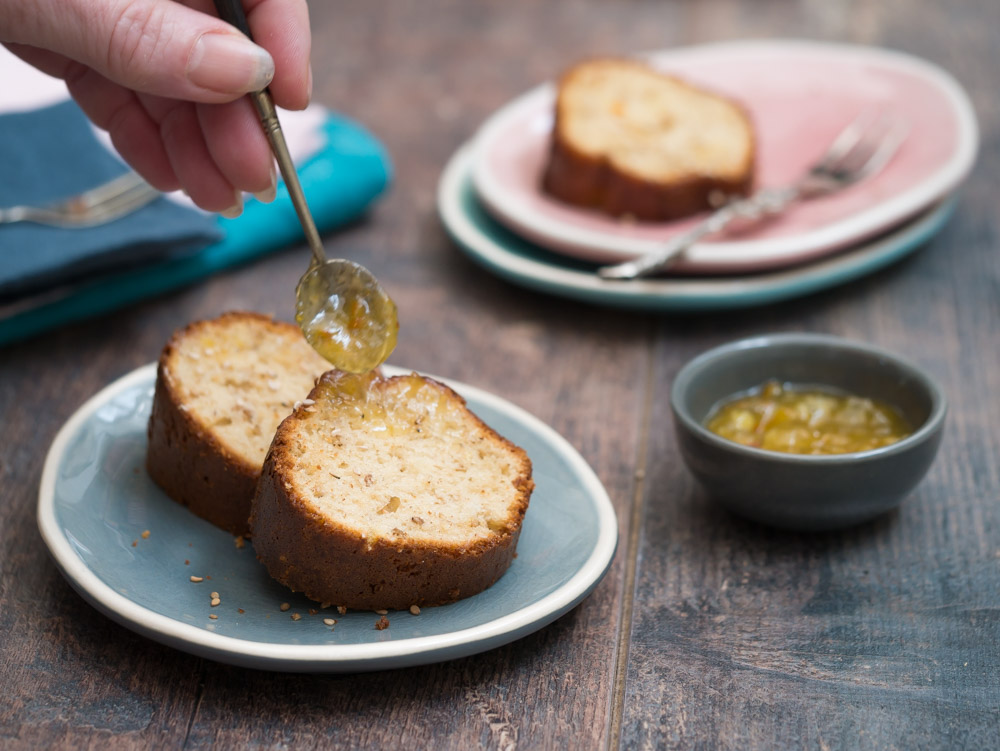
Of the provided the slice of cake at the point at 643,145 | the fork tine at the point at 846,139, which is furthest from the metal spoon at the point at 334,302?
the fork tine at the point at 846,139

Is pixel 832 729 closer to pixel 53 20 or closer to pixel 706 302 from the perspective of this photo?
pixel 706 302

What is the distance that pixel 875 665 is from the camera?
1.72 m

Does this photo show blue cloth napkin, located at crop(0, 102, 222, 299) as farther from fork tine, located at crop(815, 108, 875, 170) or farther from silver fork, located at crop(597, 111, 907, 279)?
fork tine, located at crop(815, 108, 875, 170)

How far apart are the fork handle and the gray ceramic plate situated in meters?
0.62

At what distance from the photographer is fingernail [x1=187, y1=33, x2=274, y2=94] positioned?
1.83 m

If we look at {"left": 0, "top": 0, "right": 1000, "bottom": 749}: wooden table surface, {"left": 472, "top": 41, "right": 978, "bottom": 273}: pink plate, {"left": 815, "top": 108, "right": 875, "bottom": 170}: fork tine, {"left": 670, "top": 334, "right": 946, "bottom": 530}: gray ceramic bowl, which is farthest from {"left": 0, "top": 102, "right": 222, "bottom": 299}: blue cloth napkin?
{"left": 815, "top": 108, "right": 875, "bottom": 170}: fork tine

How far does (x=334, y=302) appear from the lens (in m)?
1.99

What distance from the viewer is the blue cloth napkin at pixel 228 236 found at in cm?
264

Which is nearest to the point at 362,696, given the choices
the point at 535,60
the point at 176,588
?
the point at 176,588

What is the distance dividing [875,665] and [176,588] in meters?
Answer: 1.13

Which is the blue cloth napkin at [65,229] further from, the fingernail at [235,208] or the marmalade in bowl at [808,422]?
the marmalade in bowl at [808,422]

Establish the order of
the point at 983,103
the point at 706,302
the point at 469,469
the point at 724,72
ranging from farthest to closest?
the point at 983,103
the point at 724,72
the point at 706,302
the point at 469,469

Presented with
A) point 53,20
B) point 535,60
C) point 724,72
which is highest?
point 53,20

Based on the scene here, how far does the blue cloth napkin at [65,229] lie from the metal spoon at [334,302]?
Result: 2.84 ft
